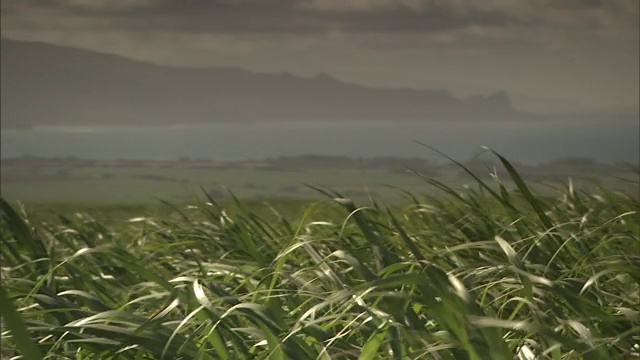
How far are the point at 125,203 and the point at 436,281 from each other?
4969 millimetres

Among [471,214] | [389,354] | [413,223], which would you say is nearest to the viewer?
[389,354]

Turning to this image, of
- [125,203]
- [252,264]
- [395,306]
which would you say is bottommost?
[125,203]

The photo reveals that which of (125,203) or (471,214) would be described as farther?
(125,203)

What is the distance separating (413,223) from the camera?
8.61ft

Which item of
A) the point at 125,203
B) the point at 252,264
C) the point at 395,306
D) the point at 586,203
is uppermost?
the point at 395,306

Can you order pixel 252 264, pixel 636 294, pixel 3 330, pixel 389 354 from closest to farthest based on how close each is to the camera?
pixel 389 354 < pixel 3 330 < pixel 636 294 < pixel 252 264

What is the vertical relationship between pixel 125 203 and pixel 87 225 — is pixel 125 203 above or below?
below

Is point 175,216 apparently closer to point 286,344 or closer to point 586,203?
point 586,203

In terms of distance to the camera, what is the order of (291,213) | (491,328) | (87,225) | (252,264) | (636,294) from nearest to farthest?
(491,328) → (636,294) → (252,264) → (87,225) → (291,213)

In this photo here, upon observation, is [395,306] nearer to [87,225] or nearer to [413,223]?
[413,223]

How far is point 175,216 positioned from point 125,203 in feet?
9.86

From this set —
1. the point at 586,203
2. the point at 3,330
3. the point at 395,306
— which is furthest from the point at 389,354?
the point at 586,203

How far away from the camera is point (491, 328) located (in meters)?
1.07

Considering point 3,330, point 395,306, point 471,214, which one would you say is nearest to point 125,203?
point 471,214
